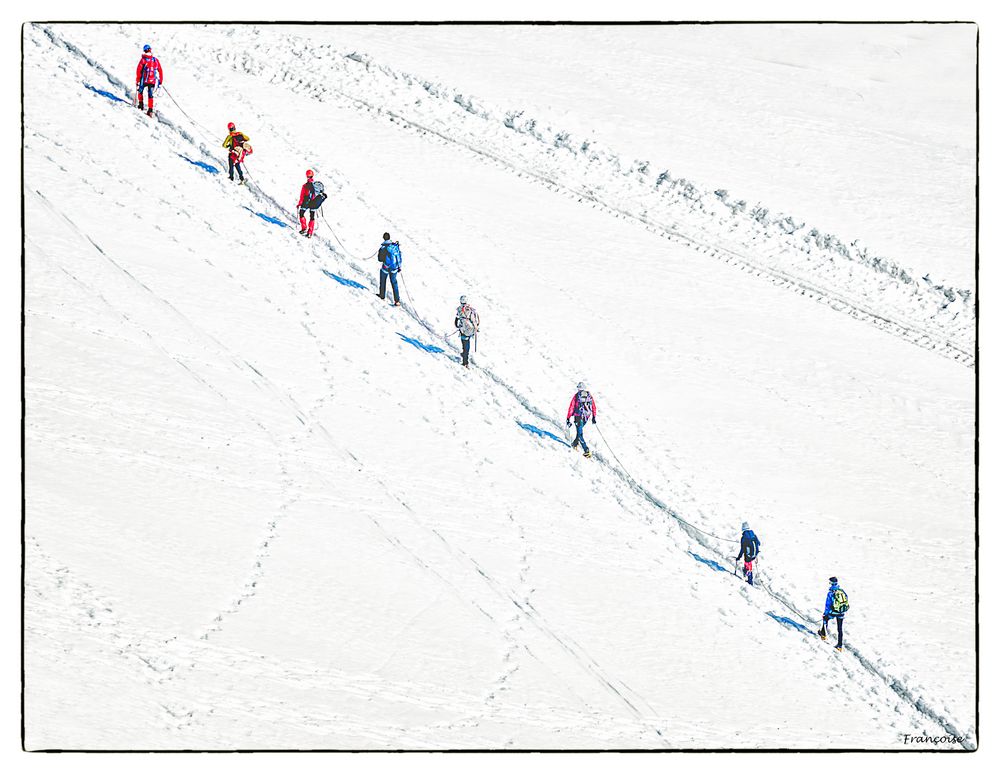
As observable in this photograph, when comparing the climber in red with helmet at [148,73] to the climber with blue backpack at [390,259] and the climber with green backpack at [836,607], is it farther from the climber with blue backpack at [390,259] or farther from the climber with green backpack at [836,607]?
the climber with green backpack at [836,607]

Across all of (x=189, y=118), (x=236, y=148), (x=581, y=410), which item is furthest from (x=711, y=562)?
(x=189, y=118)

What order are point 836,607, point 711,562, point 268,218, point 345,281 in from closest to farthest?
point 836,607, point 711,562, point 345,281, point 268,218

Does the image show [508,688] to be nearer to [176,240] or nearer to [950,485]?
[950,485]

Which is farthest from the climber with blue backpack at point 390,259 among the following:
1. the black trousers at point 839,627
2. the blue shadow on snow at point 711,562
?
the black trousers at point 839,627

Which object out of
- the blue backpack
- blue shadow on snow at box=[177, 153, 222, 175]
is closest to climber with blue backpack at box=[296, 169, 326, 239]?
blue shadow on snow at box=[177, 153, 222, 175]

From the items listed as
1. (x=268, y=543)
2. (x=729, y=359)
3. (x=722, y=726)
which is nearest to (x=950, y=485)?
(x=729, y=359)

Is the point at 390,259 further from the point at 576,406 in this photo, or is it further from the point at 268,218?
the point at 576,406
